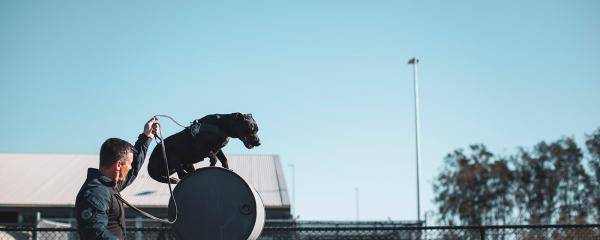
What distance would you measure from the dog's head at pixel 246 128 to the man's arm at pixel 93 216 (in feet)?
6.29

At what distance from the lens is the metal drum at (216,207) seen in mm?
5543

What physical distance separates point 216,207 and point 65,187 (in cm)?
2475

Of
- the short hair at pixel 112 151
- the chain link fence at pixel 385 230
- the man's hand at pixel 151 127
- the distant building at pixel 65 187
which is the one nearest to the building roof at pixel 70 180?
the distant building at pixel 65 187

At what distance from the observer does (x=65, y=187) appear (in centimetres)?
2827

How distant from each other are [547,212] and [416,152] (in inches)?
609

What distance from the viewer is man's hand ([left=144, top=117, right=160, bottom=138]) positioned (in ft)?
16.6

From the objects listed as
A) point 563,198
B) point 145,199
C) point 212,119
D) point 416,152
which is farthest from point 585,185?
point 212,119

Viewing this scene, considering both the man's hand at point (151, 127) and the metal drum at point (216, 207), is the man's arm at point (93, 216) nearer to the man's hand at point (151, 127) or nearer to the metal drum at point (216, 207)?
the man's hand at point (151, 127)

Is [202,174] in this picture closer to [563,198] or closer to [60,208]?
[60,208]

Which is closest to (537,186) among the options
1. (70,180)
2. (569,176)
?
(569,176)

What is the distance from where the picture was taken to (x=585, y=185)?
138 ft

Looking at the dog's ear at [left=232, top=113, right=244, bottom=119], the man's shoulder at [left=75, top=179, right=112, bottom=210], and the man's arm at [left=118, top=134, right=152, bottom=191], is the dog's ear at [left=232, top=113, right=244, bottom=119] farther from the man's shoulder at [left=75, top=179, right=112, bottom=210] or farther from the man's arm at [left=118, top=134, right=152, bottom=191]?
the man's shoulder at [left=75, top=179, right=112, bottom=210]

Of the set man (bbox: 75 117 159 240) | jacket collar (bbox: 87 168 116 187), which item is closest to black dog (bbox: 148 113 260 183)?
man (bbox: 75 117 159 240)

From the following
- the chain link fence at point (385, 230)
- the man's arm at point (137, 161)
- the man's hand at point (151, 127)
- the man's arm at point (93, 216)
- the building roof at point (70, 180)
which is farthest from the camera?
the building roof at point (70, 180)
